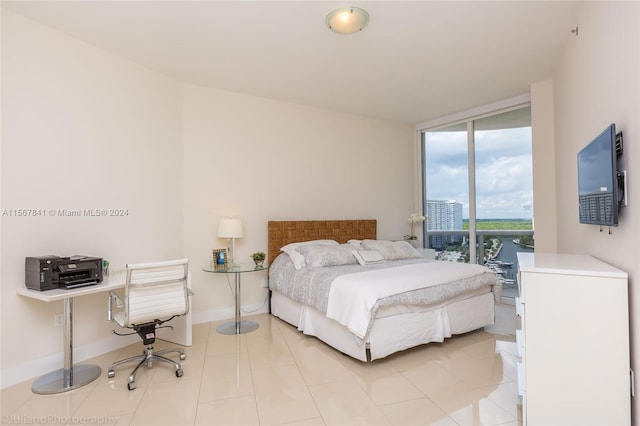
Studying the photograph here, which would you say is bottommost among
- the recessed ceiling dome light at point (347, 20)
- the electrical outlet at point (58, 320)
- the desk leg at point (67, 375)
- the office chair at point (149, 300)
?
the desk leg at point (67, 375)

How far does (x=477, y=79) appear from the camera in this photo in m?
3.98

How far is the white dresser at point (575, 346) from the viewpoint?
1.68m

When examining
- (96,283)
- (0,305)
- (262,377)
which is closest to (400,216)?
(262,377)

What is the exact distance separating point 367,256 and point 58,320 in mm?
3066

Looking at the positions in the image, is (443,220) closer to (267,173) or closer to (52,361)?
(267,173)

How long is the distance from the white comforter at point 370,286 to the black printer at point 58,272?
2.02m

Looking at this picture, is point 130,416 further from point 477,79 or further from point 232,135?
point 477,79

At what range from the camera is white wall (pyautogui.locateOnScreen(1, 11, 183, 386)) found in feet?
8.69

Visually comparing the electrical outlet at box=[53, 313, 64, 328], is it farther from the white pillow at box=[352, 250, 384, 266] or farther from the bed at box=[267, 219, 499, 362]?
the white pillow at box=[352, 250, 384, 266]

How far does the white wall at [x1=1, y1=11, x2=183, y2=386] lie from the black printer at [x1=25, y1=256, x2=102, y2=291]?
0.20 m

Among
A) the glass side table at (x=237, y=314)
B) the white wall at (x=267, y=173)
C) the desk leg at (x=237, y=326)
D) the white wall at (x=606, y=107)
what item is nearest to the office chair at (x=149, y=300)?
the glass side table at (x=237, y=314)

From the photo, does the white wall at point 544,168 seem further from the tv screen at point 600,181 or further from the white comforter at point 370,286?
the tv screen at point 600,181

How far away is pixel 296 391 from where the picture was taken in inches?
97.3

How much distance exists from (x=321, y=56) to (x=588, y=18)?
2.11 metres
